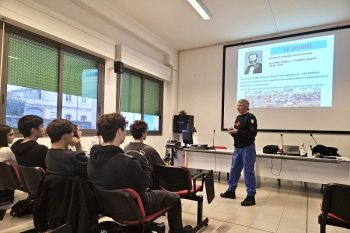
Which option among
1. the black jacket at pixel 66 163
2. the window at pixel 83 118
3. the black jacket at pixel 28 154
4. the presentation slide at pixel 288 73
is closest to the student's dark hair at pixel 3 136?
the black jacket at pixel 28 154

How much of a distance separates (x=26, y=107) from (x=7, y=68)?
0.59 meters

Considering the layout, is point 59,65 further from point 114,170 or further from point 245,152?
point 245,152

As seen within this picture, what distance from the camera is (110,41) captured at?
15.5 feet

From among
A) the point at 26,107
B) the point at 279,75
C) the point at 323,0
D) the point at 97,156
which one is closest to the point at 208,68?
the point at 279,75

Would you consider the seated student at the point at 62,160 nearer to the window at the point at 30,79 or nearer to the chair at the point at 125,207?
the chair at the point at 125,207

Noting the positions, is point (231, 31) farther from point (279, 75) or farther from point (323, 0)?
point (323, 0)

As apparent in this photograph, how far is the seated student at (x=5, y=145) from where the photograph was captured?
2.56m

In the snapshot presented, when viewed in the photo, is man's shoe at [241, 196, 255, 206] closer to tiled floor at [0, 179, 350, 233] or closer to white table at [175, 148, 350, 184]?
tiled floor at [0, 179, 350, 233]

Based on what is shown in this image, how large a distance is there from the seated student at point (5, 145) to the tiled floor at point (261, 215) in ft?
2.24

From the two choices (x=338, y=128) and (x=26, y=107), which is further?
(x=338, y=128)

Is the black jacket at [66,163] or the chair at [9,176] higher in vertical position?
the black jacket at [66,163]

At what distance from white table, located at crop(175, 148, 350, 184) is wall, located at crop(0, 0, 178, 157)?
1473 mm

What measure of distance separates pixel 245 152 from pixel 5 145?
9.95 feet

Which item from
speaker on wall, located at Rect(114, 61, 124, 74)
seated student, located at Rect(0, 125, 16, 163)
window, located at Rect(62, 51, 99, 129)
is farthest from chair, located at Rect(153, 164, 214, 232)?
speaker on wall, located at Rect(114, 61, 124, 74)
